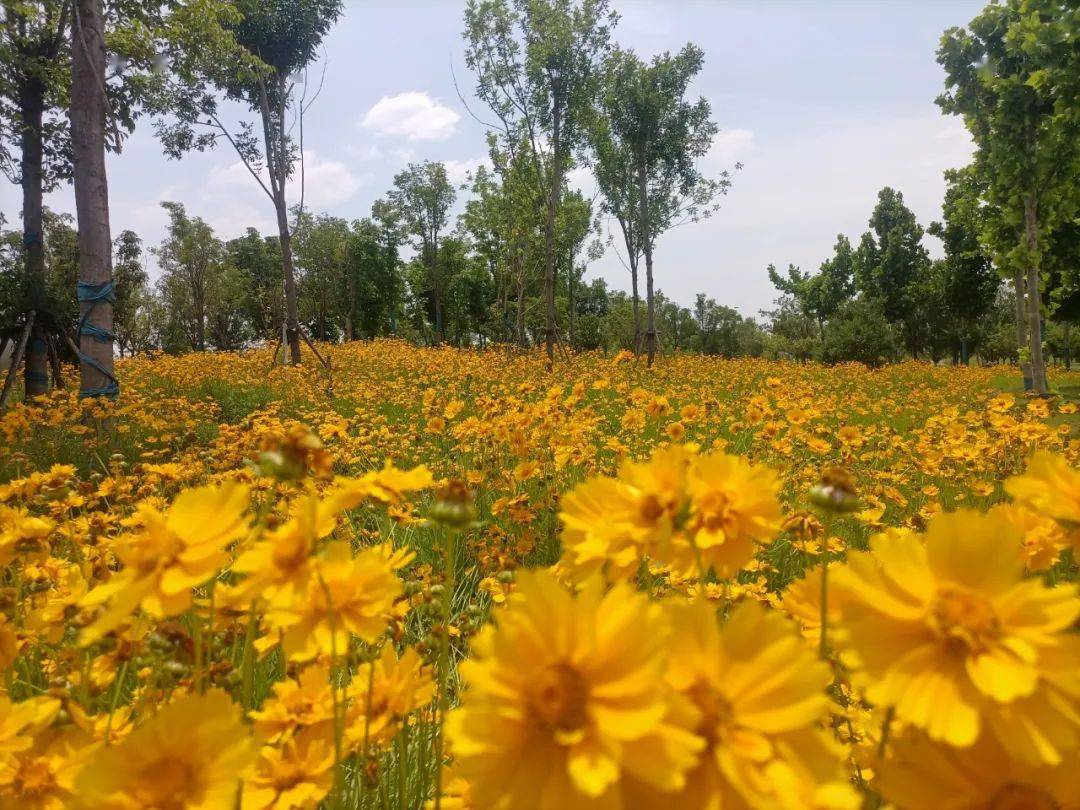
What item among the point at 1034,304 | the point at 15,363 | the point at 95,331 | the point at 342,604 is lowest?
the point at 342,604

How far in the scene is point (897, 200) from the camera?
27.0 metres

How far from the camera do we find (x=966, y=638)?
42 cm

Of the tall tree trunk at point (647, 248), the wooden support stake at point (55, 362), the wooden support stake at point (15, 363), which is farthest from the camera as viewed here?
the tall tree trunk at point (647, 248)

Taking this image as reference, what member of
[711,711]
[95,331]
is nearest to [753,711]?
[711,711]

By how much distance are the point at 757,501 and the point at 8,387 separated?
644 centimetres

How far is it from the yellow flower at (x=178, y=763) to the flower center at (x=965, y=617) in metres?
0.56

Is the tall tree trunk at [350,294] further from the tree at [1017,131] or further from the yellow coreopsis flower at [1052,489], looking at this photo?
the yellow coreopsis flower at [1052,489]

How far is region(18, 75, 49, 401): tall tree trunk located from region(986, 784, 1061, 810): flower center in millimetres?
8052

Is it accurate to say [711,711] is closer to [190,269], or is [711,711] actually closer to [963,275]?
[963,275]

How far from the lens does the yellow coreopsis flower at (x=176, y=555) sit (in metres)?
0.54

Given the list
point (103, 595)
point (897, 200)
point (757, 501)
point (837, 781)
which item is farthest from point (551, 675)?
point (897, 200)

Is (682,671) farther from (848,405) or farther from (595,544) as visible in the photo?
(848,405)

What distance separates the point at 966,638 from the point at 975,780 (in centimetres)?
10

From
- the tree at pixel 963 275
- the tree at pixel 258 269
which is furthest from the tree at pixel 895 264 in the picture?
the tree at pixel 258 269
